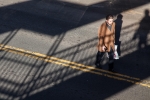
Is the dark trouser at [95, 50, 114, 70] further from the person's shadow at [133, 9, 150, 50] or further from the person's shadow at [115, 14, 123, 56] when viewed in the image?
the person's shadow at [133, 9, 150, 50]

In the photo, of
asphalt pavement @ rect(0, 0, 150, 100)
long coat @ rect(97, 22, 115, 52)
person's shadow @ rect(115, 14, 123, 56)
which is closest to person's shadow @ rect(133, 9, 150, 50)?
asphalt pavement @ rect(0, 0, 150, 100)

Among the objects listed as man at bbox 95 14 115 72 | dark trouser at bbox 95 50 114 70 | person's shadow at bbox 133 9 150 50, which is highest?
man at bbox 95 14 115 72

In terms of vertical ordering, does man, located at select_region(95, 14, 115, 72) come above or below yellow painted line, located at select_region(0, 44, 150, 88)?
above

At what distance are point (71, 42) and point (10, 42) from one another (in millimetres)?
2792

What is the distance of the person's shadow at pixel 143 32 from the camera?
35.8 feet

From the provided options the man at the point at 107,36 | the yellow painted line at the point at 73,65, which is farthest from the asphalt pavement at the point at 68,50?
the man at the point at 107,36

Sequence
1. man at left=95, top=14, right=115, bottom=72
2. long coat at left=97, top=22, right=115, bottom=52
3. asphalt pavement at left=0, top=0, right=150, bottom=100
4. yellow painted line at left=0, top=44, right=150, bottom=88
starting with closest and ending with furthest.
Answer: man at left=95, top=14, right=115, bottom=72
long coat at left=97, top=22, right=115, bottom=52
asphalt pavement at left=0, top=0, right=150, bottom=100
yellow painted line at left=0, top=44, right=150, bottom=88

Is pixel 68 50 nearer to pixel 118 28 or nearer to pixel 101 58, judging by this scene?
pixel 101 58

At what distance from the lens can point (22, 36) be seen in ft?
36.6

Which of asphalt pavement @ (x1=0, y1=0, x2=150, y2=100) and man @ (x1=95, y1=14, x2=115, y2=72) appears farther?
asphalt pavement @ (x1=0, y1=0, x2=150, y2=100)

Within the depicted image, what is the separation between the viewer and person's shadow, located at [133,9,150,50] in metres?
10.9

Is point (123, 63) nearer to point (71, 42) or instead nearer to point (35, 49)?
point (71, 42)

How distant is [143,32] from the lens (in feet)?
38.0

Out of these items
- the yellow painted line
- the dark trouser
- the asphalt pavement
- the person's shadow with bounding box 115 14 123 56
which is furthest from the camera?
the person's shadow with bounding box 115 14 123 56
